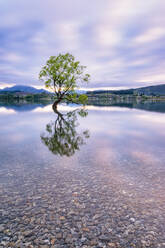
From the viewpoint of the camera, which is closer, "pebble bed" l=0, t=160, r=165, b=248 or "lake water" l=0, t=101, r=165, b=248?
"pebble bed" l=0, t=160, r=165, b=248

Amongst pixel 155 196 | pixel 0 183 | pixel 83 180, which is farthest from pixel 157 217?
pixel 0 183

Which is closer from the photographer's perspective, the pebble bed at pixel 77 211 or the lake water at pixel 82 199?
the pebble bed at pixel 77 211

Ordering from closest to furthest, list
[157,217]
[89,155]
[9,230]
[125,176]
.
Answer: [9,230] → [157,217] → [125,176] → [89,155]

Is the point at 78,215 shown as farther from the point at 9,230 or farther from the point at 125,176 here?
the point at 125,176

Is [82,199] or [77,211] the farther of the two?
[82,199]

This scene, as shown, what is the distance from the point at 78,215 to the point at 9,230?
9.15ft

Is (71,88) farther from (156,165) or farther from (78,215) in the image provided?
(78,215)

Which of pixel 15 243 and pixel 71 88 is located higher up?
pixel 71 88

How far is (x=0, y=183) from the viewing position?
9.43m

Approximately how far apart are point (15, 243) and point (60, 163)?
707cm

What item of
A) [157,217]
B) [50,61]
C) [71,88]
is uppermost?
[50,61]

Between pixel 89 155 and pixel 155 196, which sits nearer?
pixel 155 196

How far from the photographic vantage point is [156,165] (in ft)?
40.1

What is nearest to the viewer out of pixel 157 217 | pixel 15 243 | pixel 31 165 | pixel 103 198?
pixel 15 243
